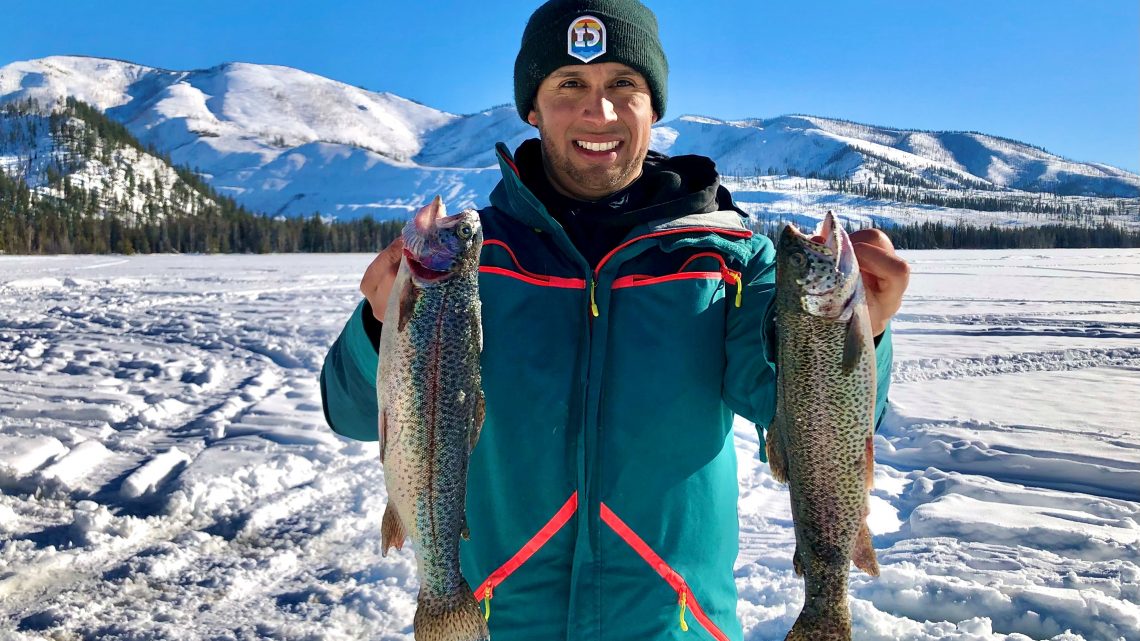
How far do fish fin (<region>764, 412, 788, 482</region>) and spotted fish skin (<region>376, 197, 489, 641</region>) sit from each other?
89cm

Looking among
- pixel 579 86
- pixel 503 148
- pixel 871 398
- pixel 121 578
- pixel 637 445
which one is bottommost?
pixel 121 578

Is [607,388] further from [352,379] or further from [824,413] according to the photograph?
[352,379]

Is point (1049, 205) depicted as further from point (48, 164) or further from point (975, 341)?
point (48, 164)

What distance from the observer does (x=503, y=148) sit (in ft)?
8.48

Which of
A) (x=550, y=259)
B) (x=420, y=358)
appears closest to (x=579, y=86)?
(x=550, y=259)

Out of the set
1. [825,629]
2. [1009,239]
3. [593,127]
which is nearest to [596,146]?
[593,127]

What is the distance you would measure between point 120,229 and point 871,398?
88841 mm

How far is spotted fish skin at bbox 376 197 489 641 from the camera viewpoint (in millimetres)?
2205

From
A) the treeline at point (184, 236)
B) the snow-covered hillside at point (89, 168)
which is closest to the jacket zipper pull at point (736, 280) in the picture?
the treeline at point (184, 236)

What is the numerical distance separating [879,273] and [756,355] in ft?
1.43

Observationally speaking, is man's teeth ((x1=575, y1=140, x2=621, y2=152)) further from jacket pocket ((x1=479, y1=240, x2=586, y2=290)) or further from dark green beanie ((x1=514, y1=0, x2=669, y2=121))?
jacket pocket ((x1=479, y1=240, x2=586, y2=290))

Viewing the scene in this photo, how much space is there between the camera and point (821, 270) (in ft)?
6.65

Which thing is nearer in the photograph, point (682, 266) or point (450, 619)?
point (450, 619)

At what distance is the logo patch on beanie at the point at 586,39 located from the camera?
251 cm
